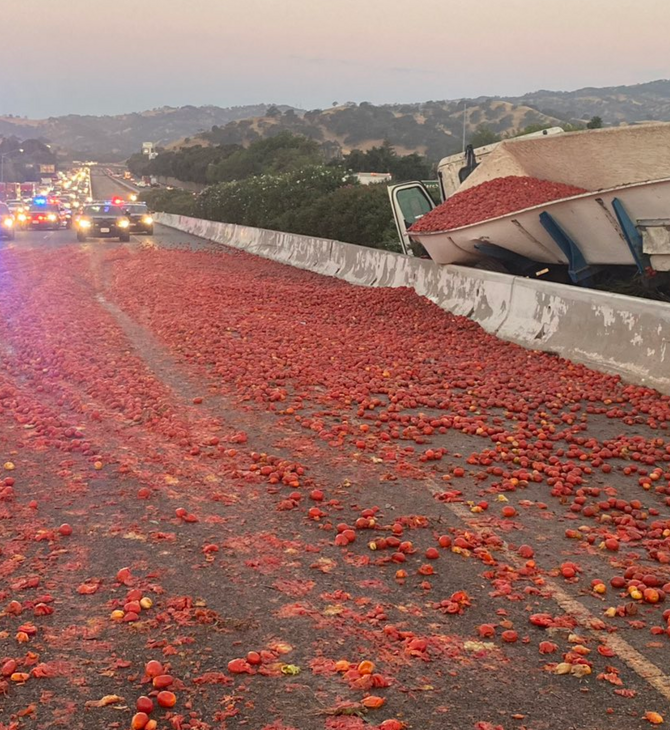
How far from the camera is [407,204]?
19.2m

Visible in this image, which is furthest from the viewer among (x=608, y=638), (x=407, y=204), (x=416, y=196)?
(x=416, y=196)

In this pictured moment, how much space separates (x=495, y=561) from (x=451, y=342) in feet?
23.7

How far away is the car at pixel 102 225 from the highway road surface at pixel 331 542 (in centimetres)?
2718

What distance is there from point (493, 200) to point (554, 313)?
3910 mm

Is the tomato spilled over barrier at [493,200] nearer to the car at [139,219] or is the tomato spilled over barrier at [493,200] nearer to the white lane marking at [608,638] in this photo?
the white lane marking at [608,638]

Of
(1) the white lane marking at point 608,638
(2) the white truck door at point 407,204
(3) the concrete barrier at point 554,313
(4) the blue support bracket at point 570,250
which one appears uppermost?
(2) the white truck door at point 407,204

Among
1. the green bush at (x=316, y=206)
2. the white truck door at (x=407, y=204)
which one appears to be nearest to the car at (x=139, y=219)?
the green bush at (x=316, y=206)

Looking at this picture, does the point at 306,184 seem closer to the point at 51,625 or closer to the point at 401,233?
the point at 401,233

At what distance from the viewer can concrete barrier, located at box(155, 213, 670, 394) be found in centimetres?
923

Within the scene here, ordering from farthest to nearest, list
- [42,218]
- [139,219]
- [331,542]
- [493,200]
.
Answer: [42,218]
[139,219]
[493,200]
[331,542]

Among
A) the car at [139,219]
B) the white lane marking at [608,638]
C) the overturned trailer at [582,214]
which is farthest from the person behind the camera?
the car at [139,219]

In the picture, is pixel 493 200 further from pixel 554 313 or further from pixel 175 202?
pixel 175 202

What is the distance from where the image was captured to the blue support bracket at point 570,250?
1284 cm

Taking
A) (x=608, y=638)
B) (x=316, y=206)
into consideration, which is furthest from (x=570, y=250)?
(x=316, y=206)
